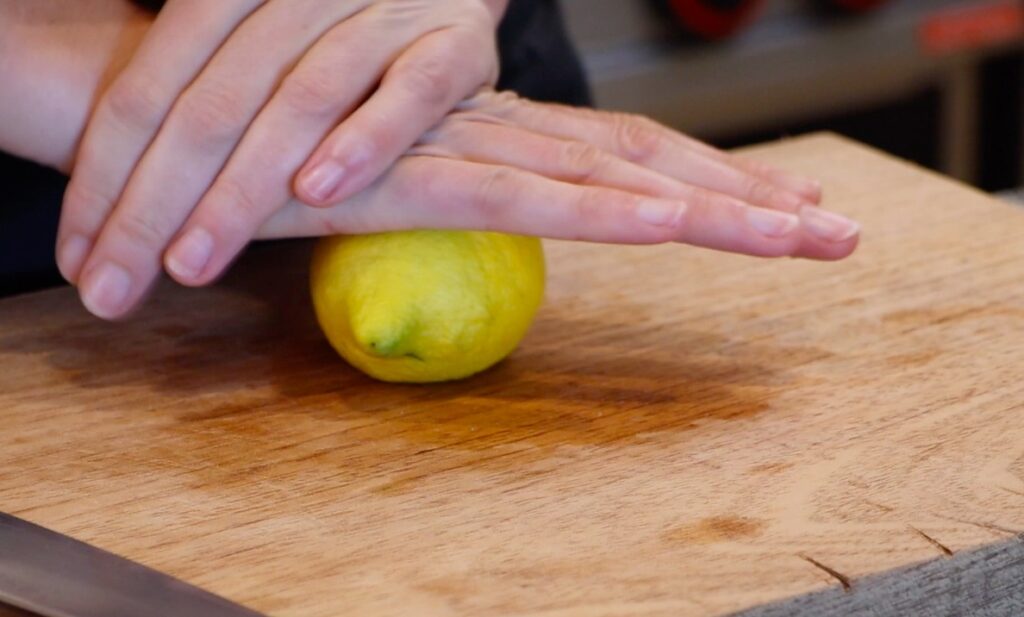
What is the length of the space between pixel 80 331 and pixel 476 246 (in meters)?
0.32

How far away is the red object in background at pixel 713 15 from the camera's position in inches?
66.4

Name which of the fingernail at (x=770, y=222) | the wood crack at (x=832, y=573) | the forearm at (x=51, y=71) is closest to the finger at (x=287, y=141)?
the forearm at (x=51, y=71)

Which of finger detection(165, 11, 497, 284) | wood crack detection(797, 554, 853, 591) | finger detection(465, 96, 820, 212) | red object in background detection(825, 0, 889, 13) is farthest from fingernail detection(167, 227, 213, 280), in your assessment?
red object in background detection(825, 0, 889, 13)

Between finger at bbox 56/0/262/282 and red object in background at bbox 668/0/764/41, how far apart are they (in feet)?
3.18

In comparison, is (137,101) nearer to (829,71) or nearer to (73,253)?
(73,253)

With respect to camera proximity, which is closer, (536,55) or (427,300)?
(427,300)

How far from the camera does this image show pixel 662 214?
0.77 metres

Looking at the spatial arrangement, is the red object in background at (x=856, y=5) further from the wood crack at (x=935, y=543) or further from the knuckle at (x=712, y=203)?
the wood crack at (x=935, y=543)

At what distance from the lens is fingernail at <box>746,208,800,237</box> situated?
791 mm

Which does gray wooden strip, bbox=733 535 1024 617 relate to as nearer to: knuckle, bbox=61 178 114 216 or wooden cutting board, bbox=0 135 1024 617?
wooden cutting board, bbox=0 135 1024 617

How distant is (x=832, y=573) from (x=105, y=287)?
501mm

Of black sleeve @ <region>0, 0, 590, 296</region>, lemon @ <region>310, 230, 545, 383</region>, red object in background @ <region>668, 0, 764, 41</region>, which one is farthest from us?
red object in background @ <region>668, 0, 764, 41</region>

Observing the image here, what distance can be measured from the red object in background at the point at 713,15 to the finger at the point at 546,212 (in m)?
0.95

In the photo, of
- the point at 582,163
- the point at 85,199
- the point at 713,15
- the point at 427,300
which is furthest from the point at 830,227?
the point at 713,15
